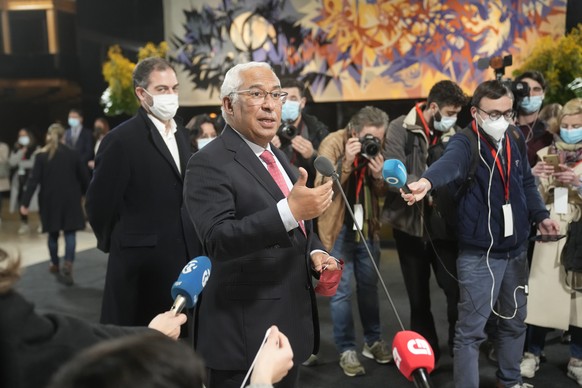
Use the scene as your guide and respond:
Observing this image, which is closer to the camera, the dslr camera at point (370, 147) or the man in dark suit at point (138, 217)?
the man in dark suit at point (138, 217)

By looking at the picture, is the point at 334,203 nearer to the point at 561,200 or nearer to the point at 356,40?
the point at 561,200

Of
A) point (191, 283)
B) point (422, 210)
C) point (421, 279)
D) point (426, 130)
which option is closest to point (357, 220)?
point (422, 210)

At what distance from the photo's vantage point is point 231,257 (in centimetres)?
177

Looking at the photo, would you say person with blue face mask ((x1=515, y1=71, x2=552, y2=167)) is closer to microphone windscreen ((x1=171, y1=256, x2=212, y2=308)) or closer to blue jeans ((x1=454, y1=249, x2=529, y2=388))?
blue jeans ((x1=454, y1=249, x2=529, y2=388))

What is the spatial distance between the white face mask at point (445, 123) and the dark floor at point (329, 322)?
1.47m

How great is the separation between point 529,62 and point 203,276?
5.79 m

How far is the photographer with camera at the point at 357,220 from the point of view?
3418 mm

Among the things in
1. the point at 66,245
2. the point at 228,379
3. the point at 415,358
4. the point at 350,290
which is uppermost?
the point at 415,358

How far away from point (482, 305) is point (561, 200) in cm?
98

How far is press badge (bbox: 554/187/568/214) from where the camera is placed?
333 cm

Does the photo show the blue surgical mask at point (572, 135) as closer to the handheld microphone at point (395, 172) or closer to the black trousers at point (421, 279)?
the black trousers at point (421, 279)

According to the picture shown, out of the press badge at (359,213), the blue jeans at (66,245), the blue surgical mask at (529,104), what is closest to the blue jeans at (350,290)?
the press badge at (359,213)

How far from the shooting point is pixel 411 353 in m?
1.58

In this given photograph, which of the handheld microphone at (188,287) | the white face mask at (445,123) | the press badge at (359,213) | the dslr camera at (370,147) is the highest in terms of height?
the white face mask at (445,123)
